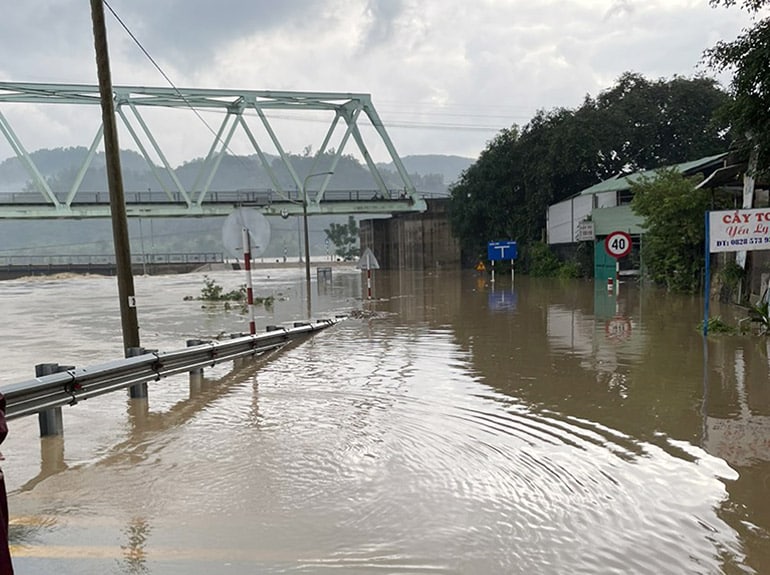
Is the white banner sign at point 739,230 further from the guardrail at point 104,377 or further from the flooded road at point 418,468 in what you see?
the guardrail at point 104,377

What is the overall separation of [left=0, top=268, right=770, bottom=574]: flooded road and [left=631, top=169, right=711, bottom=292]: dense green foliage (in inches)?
452

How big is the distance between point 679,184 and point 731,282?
252 inches

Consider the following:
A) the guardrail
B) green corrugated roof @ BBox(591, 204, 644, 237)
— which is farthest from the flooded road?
green corrugated roof @ BBox(591, 204, 644, 237)

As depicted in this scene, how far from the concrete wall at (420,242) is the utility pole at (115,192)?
2076 inches

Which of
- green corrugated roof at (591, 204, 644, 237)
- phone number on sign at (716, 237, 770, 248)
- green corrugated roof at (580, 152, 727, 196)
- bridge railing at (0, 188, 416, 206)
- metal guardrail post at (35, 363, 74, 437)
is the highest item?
bridge railing at (0, 188, 416, 206)

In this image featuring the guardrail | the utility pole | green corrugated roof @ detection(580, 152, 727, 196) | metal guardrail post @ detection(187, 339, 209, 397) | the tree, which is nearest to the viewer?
the guardrail

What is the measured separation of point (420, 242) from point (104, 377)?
193 feet

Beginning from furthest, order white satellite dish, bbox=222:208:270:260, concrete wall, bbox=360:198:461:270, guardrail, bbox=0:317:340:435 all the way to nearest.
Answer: concrete wall, bbox=360:198:461:270 < white satellite dish, bbox=222:208:270:260 < guardrail, bbox=0:317:340:435

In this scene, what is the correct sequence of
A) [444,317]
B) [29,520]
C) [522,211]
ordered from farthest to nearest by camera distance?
[522,211]
[444,317]
[29,520]

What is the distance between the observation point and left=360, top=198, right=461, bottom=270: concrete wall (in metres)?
63.2

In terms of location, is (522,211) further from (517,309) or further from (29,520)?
(29,520)

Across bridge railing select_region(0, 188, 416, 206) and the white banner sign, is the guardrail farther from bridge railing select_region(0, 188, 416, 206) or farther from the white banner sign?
bridge railing select_region(0, 188, 416, 206)

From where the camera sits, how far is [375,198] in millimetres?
67688

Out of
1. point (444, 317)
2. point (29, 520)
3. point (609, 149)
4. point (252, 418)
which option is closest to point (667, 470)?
point (252, 418)
